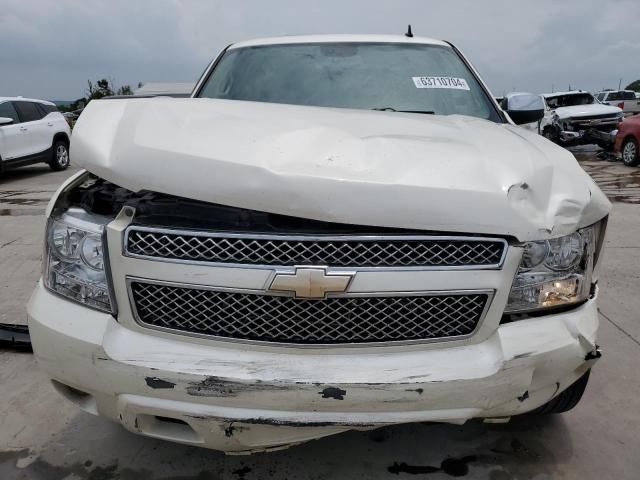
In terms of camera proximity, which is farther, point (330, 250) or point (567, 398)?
point (567, 398)

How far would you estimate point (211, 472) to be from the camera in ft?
7.06

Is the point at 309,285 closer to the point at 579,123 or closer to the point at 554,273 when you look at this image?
the point at 554,273

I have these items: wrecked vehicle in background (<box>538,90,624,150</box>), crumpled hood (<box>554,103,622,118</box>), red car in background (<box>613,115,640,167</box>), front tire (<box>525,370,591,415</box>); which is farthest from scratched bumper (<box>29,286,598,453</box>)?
crumpled hood (<box>554,103,622,118</box>)

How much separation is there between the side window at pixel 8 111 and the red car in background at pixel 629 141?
13.4 meters

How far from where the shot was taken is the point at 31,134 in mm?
11445

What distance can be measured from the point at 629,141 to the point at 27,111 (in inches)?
527

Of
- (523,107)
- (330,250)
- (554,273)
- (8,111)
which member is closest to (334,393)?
(330,250)

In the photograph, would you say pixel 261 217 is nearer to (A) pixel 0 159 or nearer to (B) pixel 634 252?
(B) pixel 634 252

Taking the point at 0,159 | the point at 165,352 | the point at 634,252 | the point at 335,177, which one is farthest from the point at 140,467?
the point at 0,159

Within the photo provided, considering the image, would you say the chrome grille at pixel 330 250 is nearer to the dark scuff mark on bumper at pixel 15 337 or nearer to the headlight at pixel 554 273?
the headlight at pixel 554 273

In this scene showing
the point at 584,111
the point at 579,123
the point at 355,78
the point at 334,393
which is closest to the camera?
the point at 334,393

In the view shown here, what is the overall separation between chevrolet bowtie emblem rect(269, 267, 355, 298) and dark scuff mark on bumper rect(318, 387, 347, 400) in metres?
0.28

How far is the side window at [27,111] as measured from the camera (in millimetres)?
11375

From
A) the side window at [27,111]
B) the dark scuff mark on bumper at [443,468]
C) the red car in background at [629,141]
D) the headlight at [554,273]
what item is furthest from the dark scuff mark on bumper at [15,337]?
the red car in background at [629,141]
